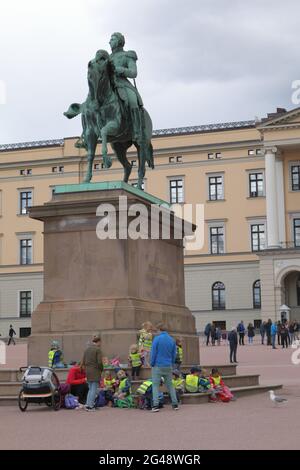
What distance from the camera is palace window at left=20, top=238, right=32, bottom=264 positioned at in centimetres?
6869

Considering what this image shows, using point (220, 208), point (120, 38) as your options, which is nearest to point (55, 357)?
point (120, 38)

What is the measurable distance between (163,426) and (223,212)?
54.8m

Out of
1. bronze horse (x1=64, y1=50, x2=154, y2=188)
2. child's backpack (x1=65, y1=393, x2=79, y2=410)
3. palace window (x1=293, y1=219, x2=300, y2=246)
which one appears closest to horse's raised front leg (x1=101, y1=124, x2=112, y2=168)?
bronze horse (x1=64, y1=50, x2=154, y2=188)

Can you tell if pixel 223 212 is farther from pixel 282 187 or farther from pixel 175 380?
pixel 175 380

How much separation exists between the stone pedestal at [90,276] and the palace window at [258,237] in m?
47.8

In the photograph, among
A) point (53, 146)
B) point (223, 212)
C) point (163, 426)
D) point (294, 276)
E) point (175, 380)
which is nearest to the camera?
point (163, 426)

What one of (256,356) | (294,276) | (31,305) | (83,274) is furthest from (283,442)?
(31,305)

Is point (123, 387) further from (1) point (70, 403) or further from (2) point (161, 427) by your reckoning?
(2) point (161, 427)

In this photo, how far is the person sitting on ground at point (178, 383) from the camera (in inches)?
526

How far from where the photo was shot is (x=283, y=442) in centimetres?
877

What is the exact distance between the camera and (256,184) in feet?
210

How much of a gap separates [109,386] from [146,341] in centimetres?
131

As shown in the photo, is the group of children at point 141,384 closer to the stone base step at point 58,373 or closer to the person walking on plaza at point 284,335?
the stone base step at point 58,373

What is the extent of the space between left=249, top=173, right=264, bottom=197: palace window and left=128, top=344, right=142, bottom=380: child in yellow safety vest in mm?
50968
